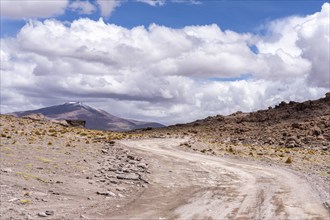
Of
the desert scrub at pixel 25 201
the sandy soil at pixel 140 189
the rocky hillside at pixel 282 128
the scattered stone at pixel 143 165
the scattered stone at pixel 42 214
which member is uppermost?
the rocky hillside at pixel 282 128

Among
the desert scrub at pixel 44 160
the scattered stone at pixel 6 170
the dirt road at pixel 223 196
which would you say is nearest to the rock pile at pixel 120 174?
the dirt road at pixel 223 196

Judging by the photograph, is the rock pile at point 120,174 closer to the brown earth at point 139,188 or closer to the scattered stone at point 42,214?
the brown earth at point 139,188

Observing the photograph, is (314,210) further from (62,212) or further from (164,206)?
(62,212)

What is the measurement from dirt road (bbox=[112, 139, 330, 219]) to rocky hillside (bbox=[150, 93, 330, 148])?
153ft

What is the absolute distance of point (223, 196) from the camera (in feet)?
66.2

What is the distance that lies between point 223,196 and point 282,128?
3245 inches

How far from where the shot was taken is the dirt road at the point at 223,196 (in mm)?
16156

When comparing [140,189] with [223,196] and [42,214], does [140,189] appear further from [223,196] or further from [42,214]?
[42,214]

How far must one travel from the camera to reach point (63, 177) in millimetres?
23938

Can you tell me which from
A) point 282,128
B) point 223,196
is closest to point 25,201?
point 223,196

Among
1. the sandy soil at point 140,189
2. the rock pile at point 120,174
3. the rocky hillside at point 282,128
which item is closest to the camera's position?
the sandy soil at point 140,189

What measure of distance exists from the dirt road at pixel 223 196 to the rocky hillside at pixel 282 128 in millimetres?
46525

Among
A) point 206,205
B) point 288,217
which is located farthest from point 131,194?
point 288,217

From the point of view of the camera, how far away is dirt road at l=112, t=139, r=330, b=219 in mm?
16156
